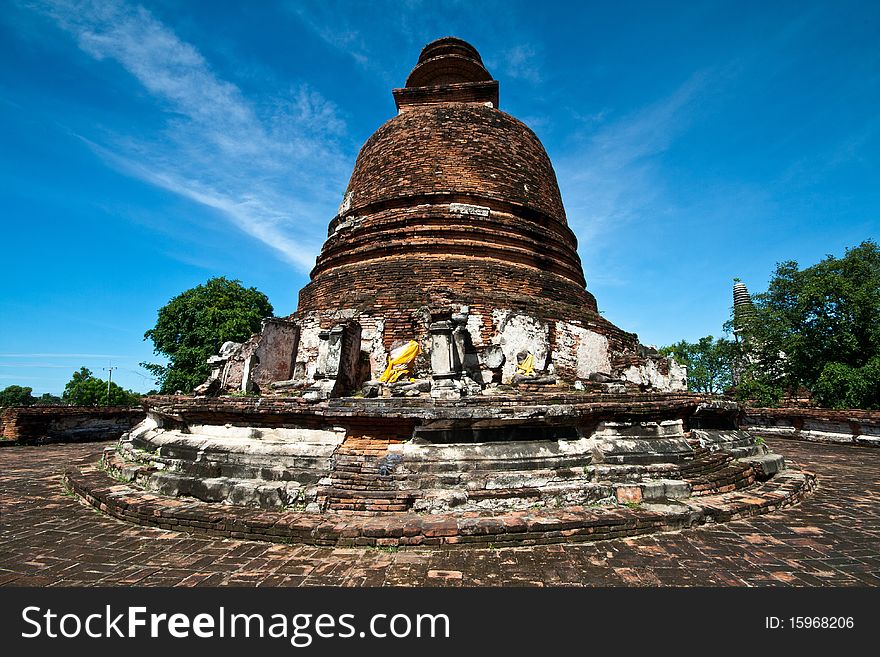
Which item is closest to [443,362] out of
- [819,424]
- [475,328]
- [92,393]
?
[475,328]

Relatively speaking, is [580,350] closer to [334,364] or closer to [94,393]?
[334,364]

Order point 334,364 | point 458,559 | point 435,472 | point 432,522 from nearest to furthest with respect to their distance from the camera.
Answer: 1. point 458,559
2. point 432,522
3. point 435,472
4. point 334,364

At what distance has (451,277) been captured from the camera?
27.8 feet

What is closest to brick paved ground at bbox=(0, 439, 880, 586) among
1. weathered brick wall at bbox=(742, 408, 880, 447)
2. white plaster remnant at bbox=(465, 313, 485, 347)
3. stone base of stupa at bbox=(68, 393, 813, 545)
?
stone base of stupa at bbox=(68, 393, 813, 545)

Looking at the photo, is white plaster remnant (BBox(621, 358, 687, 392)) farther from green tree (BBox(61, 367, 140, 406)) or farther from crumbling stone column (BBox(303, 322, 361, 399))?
green tree (BBox(61, 367, 140, 406))

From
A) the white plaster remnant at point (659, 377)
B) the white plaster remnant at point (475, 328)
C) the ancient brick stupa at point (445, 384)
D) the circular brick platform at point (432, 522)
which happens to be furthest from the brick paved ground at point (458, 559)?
the white plaster remnant at point (475, 328)

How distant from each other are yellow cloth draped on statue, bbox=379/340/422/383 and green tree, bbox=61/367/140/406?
126 ft

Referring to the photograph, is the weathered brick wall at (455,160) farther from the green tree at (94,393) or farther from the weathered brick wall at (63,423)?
the green tree at (94,393)

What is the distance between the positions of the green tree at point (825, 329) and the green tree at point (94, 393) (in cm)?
4332

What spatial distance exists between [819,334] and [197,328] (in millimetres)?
26157

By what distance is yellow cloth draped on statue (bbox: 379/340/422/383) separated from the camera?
21.1 feet

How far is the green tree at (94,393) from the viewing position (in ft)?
119

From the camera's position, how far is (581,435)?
17.8 feet
